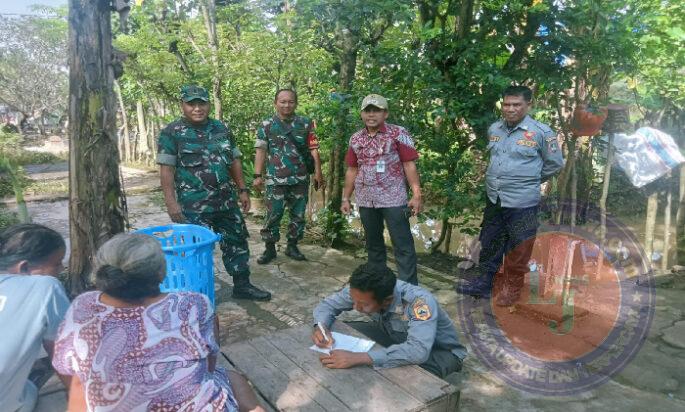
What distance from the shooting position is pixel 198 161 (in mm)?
3600

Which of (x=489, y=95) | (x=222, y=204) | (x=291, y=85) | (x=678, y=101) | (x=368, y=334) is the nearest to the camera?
(x=368, y=334)

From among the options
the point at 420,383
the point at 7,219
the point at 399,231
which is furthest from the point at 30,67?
the point at 420,383

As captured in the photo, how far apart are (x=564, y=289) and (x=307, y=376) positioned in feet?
8.22

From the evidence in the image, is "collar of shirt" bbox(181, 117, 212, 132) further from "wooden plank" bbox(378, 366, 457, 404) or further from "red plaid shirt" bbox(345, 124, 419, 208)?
"wooden plank" bbox(378, 366, 457, 404)

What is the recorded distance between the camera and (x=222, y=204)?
3730 mm

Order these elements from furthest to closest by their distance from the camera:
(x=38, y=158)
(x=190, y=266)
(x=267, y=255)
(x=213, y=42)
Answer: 1. (x=38, y=158)
2. (x=213, y=42)
3. (x=267, y=255)
4. (x=190, y=266)

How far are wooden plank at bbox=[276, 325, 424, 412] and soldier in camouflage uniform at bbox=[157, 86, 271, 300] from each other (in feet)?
5.27

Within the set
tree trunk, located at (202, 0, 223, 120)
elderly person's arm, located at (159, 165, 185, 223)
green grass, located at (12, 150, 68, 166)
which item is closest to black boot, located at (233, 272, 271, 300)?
elderly person's arm, located at (159, 165, 185, 223)

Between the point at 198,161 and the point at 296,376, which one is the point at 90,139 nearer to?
the point at 198,161

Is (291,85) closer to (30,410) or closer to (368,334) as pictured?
(368,334)

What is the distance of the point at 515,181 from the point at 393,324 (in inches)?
65.2

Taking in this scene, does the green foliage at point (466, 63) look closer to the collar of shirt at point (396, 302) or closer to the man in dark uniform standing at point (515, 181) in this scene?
the man in dark uniform standing at point (515, 181)

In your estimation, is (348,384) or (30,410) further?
(348,384)

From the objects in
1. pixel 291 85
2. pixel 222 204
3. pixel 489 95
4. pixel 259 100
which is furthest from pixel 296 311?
pixel 259 100
